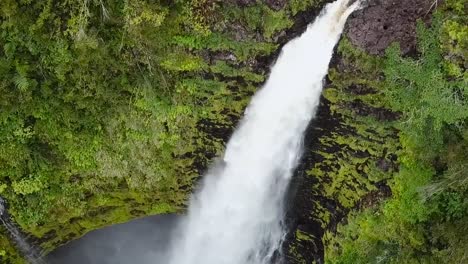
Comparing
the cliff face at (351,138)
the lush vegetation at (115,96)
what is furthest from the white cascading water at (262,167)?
the lush vegetation at (115,96)

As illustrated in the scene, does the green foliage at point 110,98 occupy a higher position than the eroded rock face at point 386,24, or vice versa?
the eroded rock face at point 386,24

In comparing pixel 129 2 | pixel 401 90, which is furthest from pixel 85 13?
pixel 401 90

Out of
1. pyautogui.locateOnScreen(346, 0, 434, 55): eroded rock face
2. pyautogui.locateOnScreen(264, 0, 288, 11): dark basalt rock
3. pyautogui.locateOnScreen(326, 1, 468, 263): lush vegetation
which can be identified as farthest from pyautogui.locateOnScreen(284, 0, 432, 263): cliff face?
pyautogui.locateOnScreen(264, 0, 288, 11): dark basalt rock

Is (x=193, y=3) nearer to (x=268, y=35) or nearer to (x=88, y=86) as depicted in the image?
(x=268, y=35)

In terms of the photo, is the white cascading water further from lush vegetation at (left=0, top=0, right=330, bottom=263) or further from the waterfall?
the waterfall

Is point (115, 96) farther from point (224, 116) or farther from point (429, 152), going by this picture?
point (429, 152)

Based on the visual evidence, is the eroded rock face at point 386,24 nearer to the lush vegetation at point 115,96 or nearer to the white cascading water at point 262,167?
the white cascading water at point 262,167

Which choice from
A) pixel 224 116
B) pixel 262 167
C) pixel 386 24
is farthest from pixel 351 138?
pixel 224 116
